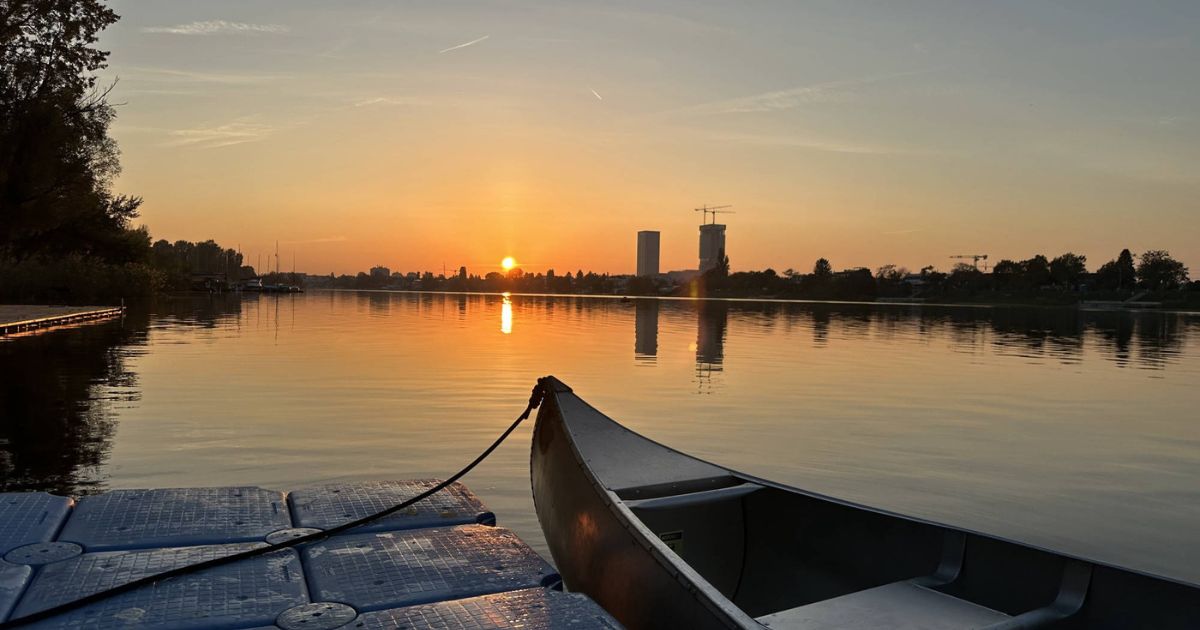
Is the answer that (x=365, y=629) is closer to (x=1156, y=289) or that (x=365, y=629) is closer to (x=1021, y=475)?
(x=1021, y=475)

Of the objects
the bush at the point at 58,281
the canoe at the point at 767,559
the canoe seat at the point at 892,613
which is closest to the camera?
the canoe at the point at 767,559

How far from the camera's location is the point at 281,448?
40.6 ft

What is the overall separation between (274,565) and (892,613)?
4046mm

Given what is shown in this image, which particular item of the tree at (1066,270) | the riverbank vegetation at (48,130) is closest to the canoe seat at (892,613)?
the riverbank vegetation at (48,130)

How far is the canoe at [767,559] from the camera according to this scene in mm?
4555

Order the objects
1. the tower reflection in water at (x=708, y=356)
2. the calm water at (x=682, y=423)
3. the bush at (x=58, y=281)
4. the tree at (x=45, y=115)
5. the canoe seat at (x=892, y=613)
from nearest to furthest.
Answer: the canoe seat at (x=892, y=613)
the calm water at (x=682, y=423)
the tower reflection in water at (x=708, y=356)
the tree at (x=45, y=115)
the bush at (x=58, y=281)

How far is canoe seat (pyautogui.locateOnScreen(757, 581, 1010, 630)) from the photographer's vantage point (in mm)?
5152

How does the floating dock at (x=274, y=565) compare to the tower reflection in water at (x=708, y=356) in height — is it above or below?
above

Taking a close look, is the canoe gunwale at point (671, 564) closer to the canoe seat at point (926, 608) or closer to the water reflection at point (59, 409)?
the canoe seat at point (926, 608)

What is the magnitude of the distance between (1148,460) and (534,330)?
36858 mm

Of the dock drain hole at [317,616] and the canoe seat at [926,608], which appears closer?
the dock drain hole at [317,616]

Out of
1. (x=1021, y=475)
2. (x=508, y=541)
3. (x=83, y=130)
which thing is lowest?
(x=1021, y=475)

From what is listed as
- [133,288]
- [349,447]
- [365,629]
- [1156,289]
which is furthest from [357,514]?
[1156,289]

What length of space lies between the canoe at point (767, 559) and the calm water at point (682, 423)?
1.92 meters
